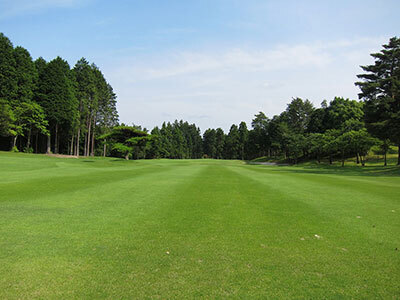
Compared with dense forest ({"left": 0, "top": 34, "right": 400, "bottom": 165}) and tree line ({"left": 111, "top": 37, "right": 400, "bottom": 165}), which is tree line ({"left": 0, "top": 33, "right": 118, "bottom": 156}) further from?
tree line ({"left": 111, "top": 37, "right": 400, "bottom": 165})

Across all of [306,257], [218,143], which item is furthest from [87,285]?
[218,143]

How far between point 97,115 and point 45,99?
15.0m

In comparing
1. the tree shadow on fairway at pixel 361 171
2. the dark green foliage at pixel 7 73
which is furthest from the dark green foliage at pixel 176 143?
the tree shadow on fairway at pixel 361 171

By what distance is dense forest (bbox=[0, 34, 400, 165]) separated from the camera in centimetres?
3297

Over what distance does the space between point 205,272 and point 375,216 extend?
621cm

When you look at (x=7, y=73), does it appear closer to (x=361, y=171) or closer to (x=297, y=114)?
(x=361, y=171)

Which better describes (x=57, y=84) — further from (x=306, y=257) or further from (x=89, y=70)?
(x=306, y=257)

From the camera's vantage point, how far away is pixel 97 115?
59156mm

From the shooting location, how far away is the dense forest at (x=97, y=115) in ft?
108

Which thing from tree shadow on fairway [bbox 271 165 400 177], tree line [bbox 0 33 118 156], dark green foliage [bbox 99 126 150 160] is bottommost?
tree shadow on fairway [bbox 271 165 400 177]

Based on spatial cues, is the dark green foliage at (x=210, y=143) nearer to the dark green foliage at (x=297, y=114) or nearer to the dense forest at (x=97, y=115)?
the dense forest at (x=97, y=115)

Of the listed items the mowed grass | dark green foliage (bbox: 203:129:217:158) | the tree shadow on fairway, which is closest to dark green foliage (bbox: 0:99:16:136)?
the mowed grass

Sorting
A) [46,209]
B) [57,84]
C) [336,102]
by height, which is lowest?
[46,209]

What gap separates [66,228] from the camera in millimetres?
5555
